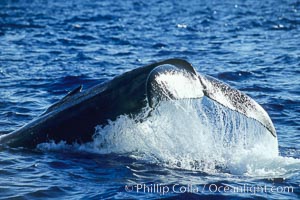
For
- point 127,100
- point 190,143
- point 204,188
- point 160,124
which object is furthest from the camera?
point 190,143

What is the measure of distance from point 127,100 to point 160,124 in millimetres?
942

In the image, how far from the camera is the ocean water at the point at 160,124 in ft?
A: 25.7

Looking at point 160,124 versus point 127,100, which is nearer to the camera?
point 127,100

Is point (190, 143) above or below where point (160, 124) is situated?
below

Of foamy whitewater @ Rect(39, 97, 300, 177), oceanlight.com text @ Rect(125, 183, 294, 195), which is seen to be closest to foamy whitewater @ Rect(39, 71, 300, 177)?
foamy whitewater @ Rect(39, 97, 300, 177)

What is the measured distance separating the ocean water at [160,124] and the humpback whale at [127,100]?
7.6 inches

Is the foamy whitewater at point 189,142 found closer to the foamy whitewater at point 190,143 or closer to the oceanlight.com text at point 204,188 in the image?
the foamy whitewater at point 190,143

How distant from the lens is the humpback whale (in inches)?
285

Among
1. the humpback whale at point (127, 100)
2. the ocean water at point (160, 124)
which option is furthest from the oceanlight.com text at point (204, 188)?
the humpback whale at point (127, 100)

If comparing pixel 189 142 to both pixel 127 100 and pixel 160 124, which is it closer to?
pixel 160 124

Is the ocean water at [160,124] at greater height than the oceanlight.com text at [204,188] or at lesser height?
greater

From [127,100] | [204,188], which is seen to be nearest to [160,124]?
[127,100]

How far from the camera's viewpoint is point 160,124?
8.64 metres

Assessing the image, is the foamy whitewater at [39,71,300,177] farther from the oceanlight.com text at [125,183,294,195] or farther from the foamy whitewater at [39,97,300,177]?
the oceanlight.com text at [125,183,294,195]
